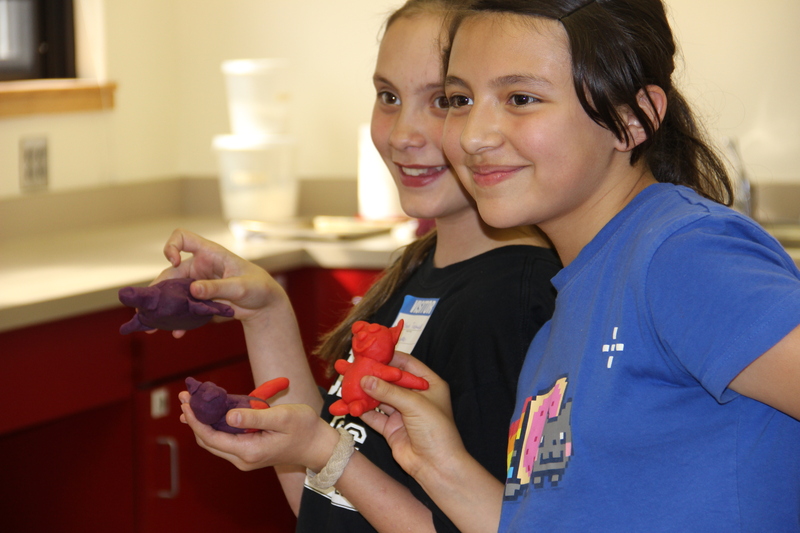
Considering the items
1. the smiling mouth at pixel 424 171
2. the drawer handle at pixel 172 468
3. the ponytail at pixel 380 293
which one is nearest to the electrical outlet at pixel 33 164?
the drawer handle at pixel 172 468

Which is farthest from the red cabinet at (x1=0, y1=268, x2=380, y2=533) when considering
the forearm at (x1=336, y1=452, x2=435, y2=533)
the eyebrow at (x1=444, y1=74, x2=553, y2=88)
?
the eyebrow at (x1=444, y1=74, x2=553, y2=88)

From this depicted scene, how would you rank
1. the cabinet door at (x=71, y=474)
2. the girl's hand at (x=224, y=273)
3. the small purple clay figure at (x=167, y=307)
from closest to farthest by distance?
the small purple clay figure at (x=167, y=307) < the girl's hand at (x=224, y=273) < the cabinet door at (x=71, y=474)

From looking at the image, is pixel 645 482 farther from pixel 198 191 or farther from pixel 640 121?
pixel 198 191

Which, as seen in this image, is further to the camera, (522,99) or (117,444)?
(117,444)

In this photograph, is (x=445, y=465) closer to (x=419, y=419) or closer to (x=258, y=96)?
(x=419, y=419)

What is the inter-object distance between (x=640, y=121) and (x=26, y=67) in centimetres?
223

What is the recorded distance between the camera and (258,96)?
2641 mm

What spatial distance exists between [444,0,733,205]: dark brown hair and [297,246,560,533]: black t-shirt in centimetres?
19

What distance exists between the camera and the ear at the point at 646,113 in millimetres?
815

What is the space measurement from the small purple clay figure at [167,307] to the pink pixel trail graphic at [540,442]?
432mm

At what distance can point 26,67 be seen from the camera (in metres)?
2.58

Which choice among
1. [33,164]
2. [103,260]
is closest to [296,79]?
[33,164]

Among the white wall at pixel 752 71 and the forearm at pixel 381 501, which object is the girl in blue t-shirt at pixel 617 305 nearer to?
the forearm at pixel 381 501

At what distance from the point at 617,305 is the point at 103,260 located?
1.59 m
